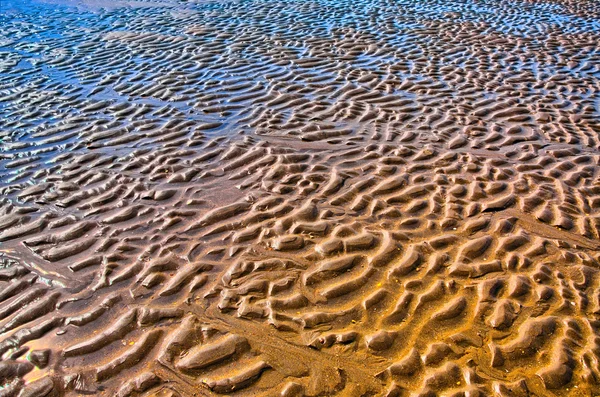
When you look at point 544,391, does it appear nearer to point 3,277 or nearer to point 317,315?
point 317,315

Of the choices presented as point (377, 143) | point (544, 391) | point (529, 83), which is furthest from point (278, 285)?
point (529, 83)

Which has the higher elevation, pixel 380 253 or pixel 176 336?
pixel 176 336

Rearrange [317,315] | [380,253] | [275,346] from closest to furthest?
[275,346] < [317,315] < [380,253]

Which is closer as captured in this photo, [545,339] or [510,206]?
[545,339]

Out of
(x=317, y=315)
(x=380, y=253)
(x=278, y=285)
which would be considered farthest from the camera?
(x=380, y=253)

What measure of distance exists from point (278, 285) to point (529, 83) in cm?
721

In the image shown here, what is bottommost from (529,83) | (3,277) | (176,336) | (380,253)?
(529,83)

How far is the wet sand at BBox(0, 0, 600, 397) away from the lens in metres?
3.69

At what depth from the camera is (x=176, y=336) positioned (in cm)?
389

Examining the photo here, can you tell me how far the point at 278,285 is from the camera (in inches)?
172

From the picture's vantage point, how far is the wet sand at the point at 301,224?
12.1 ft

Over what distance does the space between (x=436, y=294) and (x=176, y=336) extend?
235cm

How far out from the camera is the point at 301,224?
16.9 ft

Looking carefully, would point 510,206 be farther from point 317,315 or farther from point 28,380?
point 28,380
